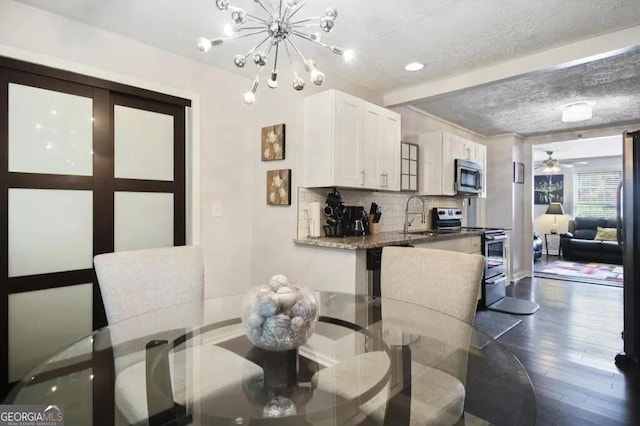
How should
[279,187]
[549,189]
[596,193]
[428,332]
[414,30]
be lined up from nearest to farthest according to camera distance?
[428,332], [414,30], [279,187], [596,193], [549,189]

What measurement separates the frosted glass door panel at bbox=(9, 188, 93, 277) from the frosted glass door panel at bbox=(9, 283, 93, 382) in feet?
0.54

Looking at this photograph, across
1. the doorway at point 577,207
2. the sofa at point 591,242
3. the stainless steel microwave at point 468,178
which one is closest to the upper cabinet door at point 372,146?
the stainless steel microwave at point 468,178

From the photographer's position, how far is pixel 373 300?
2117mm

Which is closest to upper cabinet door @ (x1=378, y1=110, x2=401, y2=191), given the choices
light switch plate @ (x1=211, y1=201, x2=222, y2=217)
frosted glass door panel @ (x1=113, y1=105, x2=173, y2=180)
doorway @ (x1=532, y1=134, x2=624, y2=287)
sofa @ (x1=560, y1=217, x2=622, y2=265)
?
light switch plate @ (x1=211, y1=201, x2=222, y2=217)

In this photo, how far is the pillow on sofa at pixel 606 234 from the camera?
7225mm

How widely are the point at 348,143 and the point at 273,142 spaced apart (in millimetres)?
663

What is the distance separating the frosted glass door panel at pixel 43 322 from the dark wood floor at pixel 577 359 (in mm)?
2921

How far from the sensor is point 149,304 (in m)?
1.76

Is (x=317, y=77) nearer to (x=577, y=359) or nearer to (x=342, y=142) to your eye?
(x=342, y=142)

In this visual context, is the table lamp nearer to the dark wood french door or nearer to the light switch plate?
the light switch plate

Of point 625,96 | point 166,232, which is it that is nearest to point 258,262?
point 166,232

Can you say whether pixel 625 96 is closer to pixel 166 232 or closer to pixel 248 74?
pixel 248 74

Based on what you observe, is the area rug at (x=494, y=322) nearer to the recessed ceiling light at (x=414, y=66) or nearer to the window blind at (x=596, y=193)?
the recessed ceiling light at (x=414, y=66)

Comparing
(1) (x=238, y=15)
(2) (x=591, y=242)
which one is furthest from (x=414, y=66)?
(2) (x=591, y=242)
